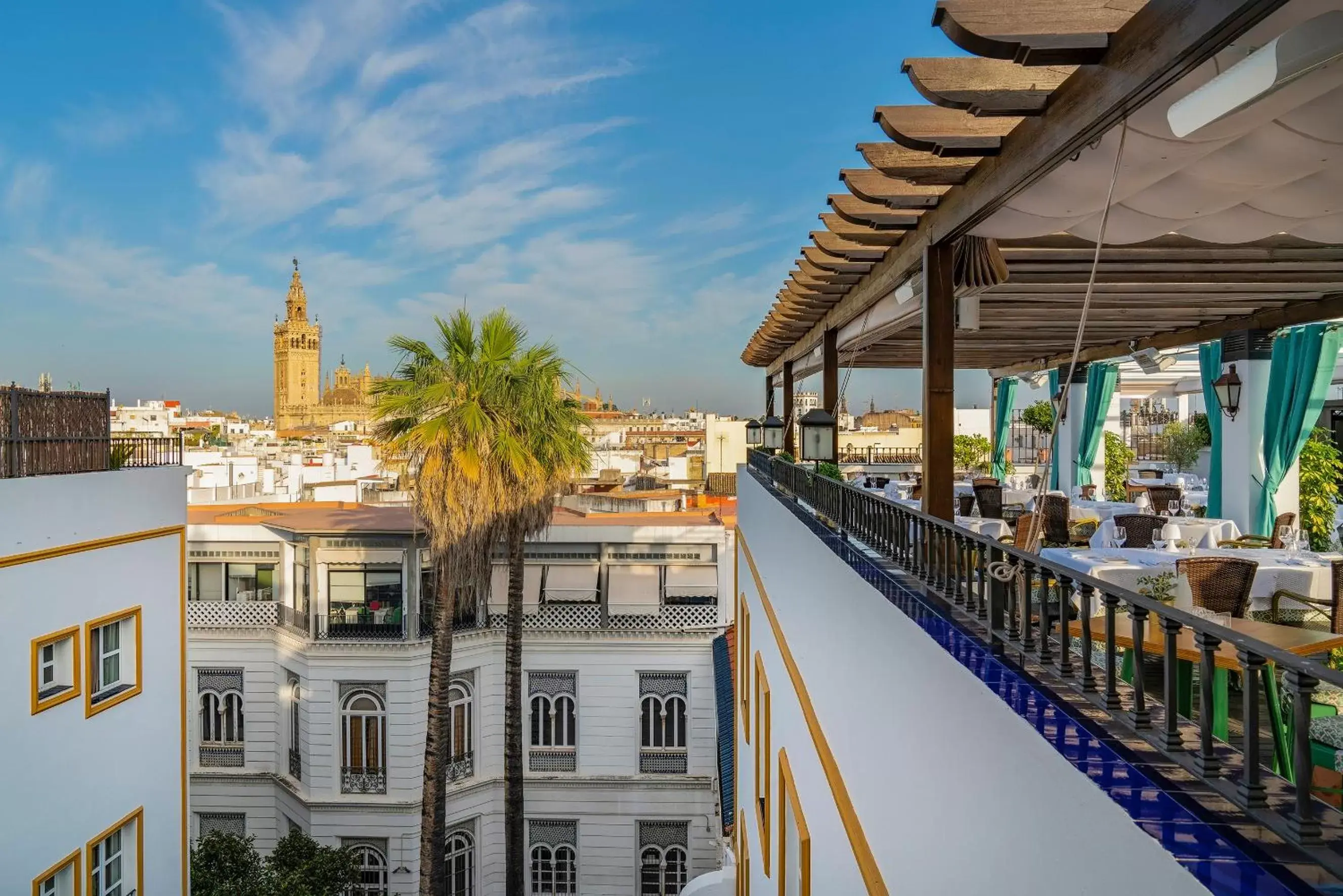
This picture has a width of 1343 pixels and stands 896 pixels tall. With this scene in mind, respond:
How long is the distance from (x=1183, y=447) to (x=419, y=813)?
20141 mm

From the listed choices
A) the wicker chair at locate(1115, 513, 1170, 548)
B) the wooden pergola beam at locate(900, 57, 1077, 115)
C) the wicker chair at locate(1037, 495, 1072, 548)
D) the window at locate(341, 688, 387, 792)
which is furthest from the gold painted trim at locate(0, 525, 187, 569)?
the wicker chair at locate(1115, 513, 1170, 548)

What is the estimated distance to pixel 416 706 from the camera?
1388 centimetres

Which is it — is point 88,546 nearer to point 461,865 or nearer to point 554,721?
point 554,721

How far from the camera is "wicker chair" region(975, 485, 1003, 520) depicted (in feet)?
37.4

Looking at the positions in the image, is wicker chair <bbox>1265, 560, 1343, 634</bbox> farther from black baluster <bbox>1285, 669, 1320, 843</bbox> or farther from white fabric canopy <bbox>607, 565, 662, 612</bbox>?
white fabric canopy <bbox>607, 565, 662, 612</bbox>

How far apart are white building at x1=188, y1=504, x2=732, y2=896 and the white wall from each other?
1131cm

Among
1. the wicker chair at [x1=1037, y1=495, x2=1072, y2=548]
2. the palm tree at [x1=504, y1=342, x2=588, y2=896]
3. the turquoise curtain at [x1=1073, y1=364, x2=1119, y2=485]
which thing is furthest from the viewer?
the turquoise curtain at [x1=1073, y1=364, x2=1119, y2=485]

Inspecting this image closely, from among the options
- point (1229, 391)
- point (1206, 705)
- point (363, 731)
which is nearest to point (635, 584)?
point (363, 731)

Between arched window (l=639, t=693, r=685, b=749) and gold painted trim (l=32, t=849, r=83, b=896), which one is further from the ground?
gold painted trim (l=32, t=849, r=83, b=896)

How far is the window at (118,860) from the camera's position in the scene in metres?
7.48

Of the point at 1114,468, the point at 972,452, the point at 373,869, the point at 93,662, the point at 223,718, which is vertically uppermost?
the point at 972,452

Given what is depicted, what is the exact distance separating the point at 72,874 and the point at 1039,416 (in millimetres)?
17930

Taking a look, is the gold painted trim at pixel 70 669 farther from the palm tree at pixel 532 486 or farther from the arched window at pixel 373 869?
the arched window at pixel 373 869

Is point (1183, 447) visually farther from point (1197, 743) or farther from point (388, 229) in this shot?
point (388, 229)
